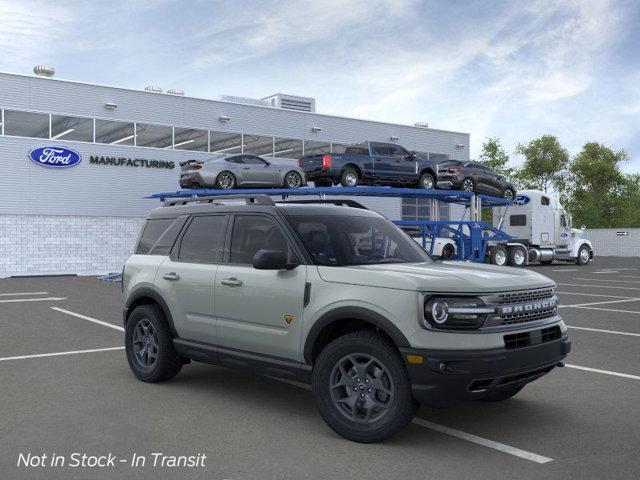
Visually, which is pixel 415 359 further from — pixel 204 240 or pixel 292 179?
pixel 292 179

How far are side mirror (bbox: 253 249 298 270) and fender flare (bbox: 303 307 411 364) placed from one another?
0.55 m

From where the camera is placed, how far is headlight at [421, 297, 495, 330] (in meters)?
4.76

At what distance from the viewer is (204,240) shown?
6.64 meters

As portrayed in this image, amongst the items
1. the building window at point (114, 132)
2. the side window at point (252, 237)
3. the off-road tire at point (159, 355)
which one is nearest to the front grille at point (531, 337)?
the side window at point (252, 237)

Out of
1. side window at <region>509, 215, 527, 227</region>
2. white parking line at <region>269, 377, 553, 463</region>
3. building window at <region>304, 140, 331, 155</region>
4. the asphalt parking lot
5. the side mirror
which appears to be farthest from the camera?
building window at <region>304, 140, 331, 155</region>

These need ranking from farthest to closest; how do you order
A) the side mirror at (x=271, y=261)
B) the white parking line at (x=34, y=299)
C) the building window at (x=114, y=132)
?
the building window at (x=114, y=132), the white parking line at (x=34, y=299), the side mirror at (x=271, y=261)

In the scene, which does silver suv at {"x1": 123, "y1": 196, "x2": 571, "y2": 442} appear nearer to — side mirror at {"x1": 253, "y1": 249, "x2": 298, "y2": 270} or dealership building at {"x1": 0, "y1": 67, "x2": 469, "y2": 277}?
side mirror at {"x1": 253, "y1": 249, "x2": 298, "y2": 270}

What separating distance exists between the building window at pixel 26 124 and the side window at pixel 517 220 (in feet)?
68.2

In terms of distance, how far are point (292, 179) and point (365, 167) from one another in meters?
3.22

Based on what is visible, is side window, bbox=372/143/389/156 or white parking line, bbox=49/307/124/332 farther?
side window, bbox=372/143/389/156

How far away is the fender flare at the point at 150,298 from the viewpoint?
6.72 m

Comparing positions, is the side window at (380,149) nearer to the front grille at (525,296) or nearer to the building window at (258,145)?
the building window at (258,145)

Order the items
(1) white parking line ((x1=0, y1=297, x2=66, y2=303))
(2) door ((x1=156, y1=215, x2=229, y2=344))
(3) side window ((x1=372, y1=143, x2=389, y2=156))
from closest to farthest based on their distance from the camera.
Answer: (2) door ((x1=156, y1=215, x2=229, y2=344)) → (1) white parking line ((x1=0, y1=297, x2=66, y2=303)) → (3) side window ((x1=372, y1=143, x2=389, y2=156))

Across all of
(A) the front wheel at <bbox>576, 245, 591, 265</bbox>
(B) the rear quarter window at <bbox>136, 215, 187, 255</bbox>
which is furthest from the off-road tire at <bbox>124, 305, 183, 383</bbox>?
(A) the front wheel at <bbox>576, 245, 591, 265</bbox>
